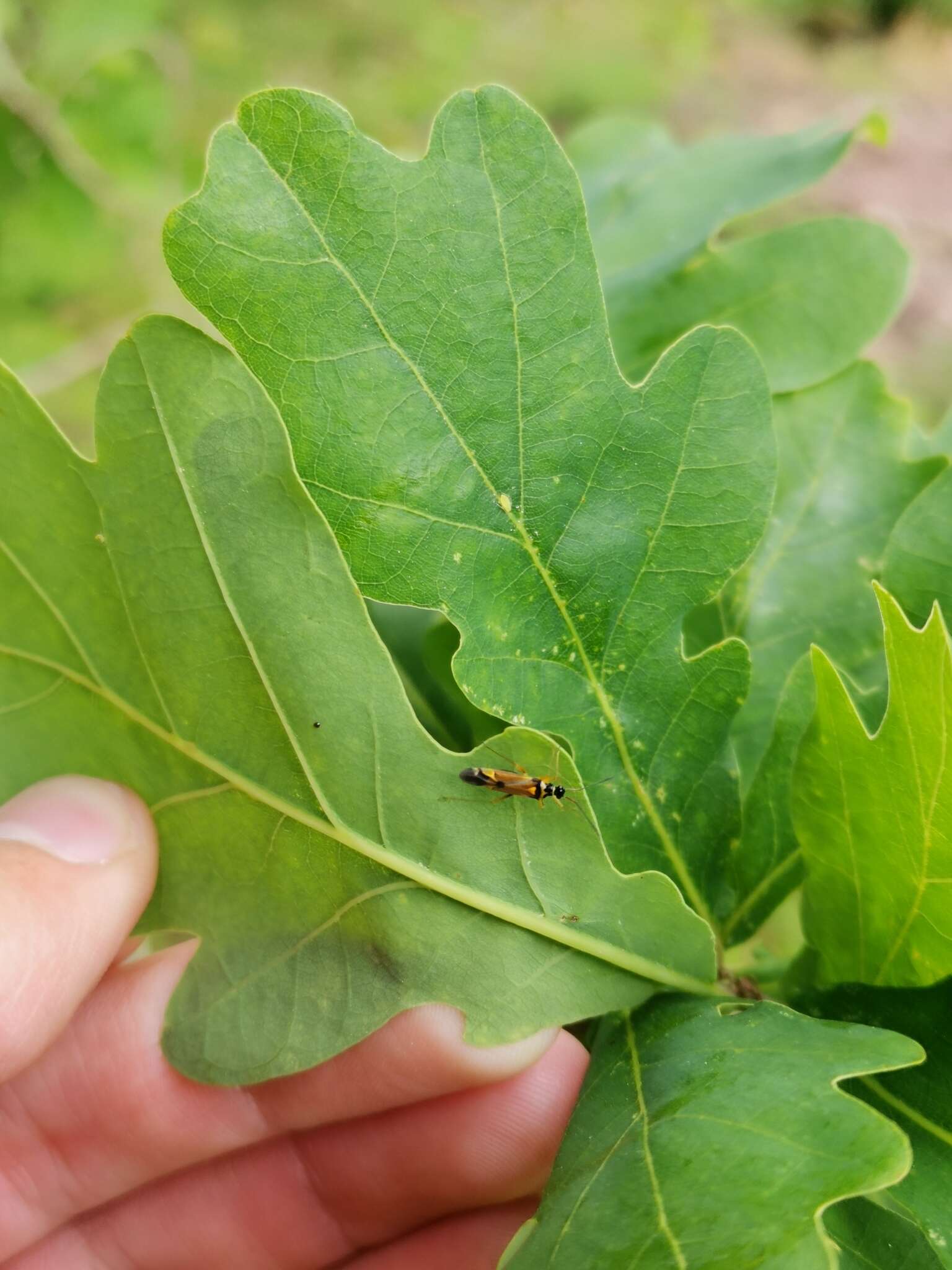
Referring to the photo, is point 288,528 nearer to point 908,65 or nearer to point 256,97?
point 256,97

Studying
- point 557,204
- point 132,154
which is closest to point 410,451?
point 557,204

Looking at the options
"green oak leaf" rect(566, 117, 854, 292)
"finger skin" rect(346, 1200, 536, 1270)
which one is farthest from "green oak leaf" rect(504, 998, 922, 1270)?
"green oak leaf" rect(566, 117, 854, 292)

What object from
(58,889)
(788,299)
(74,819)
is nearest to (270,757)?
(74,819)

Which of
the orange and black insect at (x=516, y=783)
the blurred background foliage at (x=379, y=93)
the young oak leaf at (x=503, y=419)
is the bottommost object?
the orange and black insect at (x=516, y=783)

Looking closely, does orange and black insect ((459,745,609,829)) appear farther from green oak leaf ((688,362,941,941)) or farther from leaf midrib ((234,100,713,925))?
green oak leaf ((688,362,941,941))

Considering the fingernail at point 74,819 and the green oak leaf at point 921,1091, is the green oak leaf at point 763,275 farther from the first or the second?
the fingernail at point 74,819

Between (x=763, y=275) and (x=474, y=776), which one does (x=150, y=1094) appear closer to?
(x=474, y=776)

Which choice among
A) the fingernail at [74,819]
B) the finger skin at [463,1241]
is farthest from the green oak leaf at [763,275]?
the finger skin at [463,1241]
